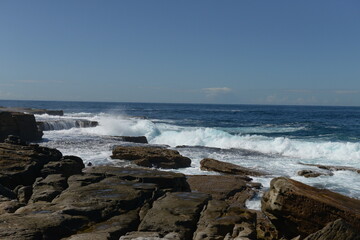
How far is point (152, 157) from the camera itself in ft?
65.5

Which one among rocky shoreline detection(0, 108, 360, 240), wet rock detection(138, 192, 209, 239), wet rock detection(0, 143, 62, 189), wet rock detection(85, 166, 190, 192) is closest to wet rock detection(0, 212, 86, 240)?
rocky shoreline detection(0, 108, 360, 240)

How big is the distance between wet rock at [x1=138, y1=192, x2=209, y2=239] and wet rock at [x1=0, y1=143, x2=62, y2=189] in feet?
18.1

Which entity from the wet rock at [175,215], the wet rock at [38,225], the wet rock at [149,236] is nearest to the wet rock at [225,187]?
the wet rock at [175,215]

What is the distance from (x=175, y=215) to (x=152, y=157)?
1210 cm

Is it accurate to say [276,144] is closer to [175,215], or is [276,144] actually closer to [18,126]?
[18,126]

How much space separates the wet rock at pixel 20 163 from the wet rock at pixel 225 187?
5760mm

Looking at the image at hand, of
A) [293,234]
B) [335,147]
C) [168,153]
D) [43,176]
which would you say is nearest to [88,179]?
[43,176]

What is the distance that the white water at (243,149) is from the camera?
60.1 feet

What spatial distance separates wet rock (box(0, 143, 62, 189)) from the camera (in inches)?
462

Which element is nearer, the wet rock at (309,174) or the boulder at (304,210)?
the boulder at (304,210)

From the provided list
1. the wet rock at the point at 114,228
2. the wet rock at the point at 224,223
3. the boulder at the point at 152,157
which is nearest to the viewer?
the wet rock at the point at 114,228

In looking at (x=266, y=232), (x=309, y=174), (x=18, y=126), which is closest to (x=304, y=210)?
(x=266, y=232)

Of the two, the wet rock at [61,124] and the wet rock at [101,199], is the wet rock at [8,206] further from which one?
the wet rock at [61,124]

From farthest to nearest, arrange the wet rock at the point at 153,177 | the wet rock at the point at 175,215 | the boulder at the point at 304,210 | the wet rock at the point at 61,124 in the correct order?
the wet rock at the point at 61,124 → the wet rock at the point at 153,177 → the boulder at the point at 304,210 → the wet rock at the point at 175,215
